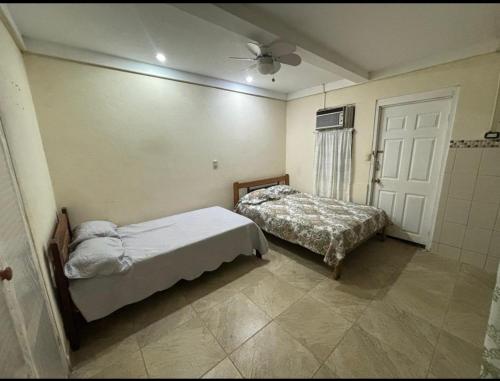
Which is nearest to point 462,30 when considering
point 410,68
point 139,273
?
point 410,68

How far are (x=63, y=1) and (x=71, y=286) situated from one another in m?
1.70

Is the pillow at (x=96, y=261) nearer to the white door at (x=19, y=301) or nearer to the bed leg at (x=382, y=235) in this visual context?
the white door at (x=19, y=301)

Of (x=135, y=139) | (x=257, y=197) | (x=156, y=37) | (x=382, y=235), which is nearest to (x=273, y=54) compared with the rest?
(x=156, y=37)

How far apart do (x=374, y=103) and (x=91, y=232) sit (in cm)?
377

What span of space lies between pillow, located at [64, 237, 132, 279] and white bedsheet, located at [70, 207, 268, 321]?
0.06m

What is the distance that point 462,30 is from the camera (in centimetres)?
178

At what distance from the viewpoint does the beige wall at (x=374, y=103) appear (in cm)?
210

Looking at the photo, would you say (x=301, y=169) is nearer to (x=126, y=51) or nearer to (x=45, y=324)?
(x=126, y=51)

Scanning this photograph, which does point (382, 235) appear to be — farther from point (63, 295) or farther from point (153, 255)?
point (63, 295)

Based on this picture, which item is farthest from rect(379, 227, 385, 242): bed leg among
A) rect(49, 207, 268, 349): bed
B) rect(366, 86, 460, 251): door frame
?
rect(49, 207, 268, 349): bed

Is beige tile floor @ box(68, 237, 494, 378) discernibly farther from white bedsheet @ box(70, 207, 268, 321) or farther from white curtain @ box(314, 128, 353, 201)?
white curtain @ box(314, 128, 353, 201)

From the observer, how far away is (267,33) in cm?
159

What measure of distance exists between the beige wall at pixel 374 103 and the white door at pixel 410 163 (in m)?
0.17

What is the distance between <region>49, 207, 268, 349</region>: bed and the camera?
4.68 ft
